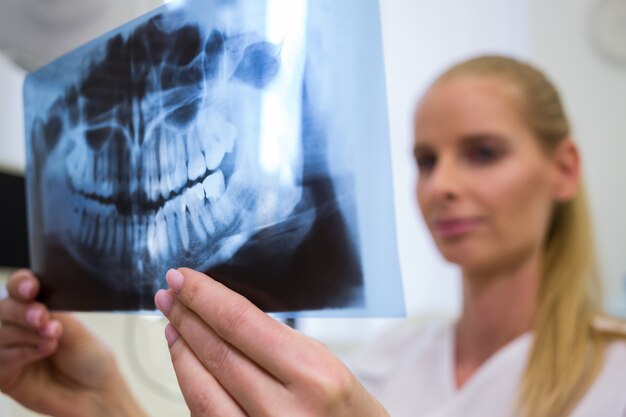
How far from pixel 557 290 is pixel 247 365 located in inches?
18.4

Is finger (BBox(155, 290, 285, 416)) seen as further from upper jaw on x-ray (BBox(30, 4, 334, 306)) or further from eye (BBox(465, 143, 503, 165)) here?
eye (BBox(465, 143, 503, 165))

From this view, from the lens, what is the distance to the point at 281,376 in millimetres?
277

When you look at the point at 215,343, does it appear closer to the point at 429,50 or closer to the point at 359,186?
the point at 359,186

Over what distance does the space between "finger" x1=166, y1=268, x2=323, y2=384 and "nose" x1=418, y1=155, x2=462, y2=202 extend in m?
0.31

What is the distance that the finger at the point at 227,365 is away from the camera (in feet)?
0.92

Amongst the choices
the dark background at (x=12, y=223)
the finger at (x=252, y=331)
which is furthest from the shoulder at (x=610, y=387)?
the dark background at (x=12, y=223)

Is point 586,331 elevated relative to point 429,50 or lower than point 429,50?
lower

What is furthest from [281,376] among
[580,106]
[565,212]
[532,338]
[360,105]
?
[580,106]

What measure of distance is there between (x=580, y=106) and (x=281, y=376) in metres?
1.00

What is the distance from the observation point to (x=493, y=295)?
0.64m

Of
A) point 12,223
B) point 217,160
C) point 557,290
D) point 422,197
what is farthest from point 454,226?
point 12,223

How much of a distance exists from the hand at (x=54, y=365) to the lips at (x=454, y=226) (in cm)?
39

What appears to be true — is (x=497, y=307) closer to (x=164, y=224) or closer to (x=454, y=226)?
(x=454, y=226)

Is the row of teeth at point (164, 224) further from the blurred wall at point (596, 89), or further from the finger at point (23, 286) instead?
the blurred wall at point (596, 89)
